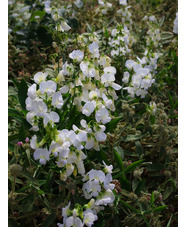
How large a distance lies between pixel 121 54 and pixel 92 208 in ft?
3.76

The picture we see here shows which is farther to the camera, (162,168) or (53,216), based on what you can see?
(162,168)

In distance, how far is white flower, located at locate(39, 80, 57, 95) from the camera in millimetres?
1296

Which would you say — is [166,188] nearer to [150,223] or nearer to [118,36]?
[150,223]

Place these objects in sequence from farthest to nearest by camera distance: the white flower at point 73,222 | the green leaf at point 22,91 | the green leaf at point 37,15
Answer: the green leaf at point 37,15
the green leaf at point 22,91
the white flower at point 73,222

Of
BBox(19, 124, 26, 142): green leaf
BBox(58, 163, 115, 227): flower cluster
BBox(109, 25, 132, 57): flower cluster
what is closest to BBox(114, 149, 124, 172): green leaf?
BBox(58, 163, 115, 227): flower cluster

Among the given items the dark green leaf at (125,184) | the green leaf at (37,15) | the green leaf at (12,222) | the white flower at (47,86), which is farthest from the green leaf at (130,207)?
the green leaf at (37,15)

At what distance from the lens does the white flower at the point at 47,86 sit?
4.25 ft

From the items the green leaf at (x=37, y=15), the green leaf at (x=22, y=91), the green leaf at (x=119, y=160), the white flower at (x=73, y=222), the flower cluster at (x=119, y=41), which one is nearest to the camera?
the white flower at (x=73, y=222)

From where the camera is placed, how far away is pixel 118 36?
2.06m

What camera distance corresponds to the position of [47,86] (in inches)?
51.6

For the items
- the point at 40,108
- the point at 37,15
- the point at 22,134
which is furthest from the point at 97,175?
the point at 37,15

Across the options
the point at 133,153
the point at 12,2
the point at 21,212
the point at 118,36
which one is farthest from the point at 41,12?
the point at 21,212

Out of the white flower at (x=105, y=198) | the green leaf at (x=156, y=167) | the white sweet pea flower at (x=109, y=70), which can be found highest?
the white sweet pea flower at (x=109, y=70)

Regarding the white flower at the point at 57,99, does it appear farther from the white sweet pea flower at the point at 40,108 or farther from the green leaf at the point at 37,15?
the green leaf at the point at 37,15
